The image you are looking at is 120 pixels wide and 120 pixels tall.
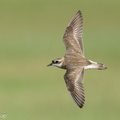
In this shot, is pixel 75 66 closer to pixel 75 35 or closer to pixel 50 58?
pixel 75 35

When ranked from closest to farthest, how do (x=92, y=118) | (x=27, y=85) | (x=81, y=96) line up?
(x=81, y=96) → (x=92, y=118) → (x=27, y=85)

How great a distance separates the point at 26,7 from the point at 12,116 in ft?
61.1

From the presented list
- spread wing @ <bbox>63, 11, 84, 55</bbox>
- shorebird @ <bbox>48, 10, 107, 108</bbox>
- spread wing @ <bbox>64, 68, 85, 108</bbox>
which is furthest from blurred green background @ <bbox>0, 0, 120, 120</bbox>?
spread wing @ <bbox>64, 68, 85, 108</bbox>

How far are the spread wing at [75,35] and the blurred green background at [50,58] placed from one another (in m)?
3.30

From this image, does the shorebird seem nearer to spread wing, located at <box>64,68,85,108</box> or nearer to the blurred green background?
spread wing, located at <box>64,68,85,108</box>

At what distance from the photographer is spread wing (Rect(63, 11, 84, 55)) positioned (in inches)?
459

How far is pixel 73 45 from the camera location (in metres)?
11.7

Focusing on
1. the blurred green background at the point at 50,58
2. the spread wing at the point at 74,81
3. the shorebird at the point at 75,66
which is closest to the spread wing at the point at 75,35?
the shorebird at the point at 75,66

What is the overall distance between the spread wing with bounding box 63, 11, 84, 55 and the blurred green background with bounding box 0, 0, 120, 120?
3300mm

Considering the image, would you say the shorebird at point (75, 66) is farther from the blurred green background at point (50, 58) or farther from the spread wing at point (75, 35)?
the blurred green background at point (50, 58)

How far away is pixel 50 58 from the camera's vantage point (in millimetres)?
21719

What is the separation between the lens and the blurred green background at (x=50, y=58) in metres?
16.1

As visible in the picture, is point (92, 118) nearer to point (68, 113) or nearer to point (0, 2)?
point (68, 113)

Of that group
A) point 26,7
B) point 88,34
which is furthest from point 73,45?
point 26,7
